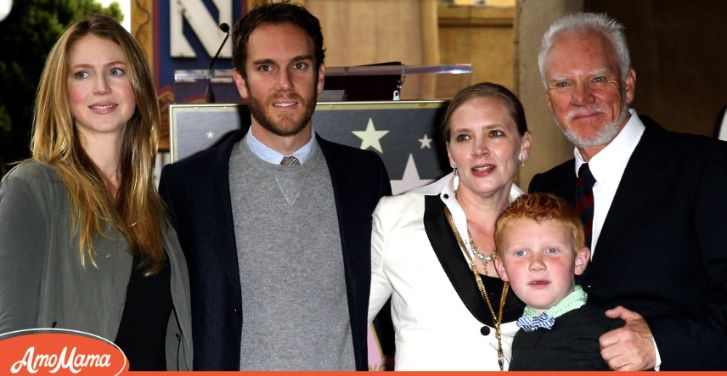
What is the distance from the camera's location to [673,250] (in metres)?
2.76

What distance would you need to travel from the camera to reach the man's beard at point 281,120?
315cm

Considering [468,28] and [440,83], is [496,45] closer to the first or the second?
[468,28]

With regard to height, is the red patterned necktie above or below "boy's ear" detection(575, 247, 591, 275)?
above

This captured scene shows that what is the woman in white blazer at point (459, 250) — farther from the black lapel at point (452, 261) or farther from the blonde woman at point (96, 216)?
the blonde woman at point (96, 216)

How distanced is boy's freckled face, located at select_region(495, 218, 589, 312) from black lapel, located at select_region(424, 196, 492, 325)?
121 millimetres

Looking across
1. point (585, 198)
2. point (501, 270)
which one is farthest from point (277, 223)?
point (585, 198)

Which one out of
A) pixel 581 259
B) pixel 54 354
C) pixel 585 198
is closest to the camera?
pixel 54 354

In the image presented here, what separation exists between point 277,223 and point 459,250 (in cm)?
58

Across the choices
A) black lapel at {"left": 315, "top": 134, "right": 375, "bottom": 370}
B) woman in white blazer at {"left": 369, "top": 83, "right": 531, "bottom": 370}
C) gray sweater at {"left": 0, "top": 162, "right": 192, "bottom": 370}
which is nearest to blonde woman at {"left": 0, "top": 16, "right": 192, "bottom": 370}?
gray sweater at {"left": 0, "top": 162, "right": 192, "bottom": 370}

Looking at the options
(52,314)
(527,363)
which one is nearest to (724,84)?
(527,363)

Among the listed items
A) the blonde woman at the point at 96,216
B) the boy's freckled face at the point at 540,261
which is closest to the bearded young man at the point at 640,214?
the boy's freckled face at the point at 540,261

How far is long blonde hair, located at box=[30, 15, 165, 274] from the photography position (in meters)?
2.75

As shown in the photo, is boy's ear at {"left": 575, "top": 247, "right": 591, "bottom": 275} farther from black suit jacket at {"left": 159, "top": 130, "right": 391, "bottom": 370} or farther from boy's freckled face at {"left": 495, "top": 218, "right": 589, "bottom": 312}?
black suit jacket at {"left": 159, "top": 130, "right": 391, "bottom": 370}

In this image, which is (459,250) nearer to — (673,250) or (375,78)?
(673,250)
